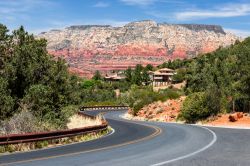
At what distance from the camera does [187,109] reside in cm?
4722

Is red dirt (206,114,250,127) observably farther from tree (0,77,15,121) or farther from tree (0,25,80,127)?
tree (0,77,15,121)

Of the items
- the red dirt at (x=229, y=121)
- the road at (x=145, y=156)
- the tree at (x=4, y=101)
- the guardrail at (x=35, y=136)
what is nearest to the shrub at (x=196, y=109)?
the red dirt at (x=229, y=121)

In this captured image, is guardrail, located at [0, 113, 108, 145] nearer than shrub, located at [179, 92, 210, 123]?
Yes

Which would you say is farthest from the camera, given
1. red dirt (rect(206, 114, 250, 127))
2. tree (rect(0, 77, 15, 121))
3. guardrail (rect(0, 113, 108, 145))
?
red dirt (rect(206, 114, 250, 127))

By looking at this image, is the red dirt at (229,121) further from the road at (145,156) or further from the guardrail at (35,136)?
the road at (145,156)

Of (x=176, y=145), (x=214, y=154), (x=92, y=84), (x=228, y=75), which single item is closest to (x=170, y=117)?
(x=228, y=75)

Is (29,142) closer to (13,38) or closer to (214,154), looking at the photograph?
(214,154)

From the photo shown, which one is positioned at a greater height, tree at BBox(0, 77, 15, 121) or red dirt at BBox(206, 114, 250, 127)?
tree at BBox(0, 77, 15, 121)

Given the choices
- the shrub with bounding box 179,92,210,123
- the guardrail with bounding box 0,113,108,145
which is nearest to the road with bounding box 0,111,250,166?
the guardrail with bounding box 0,113,108,145

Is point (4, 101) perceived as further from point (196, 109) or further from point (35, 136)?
point (196, 109)

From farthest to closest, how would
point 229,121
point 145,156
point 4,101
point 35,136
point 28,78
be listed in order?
point 229,121
point 28,78
point 4,101
point 35,136
point 145,156

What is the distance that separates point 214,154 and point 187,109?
30914 mm

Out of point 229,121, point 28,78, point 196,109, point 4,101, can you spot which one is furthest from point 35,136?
point 196,109

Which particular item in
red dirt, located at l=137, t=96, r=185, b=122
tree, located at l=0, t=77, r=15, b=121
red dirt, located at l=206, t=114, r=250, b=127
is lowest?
red dirt, located at l=137, t=96, r=185, b=122
